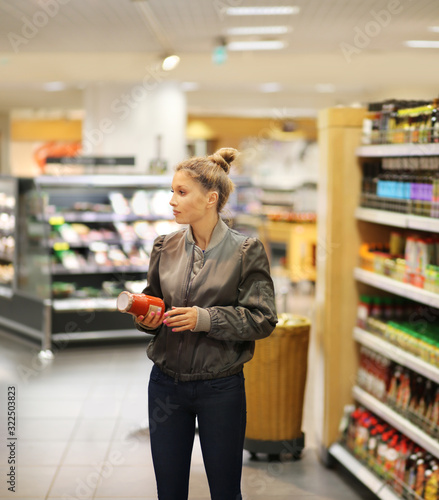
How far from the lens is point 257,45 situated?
887 cm

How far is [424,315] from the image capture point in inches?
153

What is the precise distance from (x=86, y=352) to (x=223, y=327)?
5.10 meters

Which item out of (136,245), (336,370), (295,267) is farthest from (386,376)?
(295,267)

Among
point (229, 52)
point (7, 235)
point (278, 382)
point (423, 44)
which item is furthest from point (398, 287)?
point (229, 52)

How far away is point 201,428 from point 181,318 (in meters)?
0.45

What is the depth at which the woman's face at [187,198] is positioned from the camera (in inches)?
93.2

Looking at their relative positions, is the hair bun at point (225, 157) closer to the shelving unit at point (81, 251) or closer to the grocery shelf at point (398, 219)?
the grocery shelf at point (398, 219)

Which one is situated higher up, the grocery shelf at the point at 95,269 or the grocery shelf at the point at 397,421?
the grocery shelf at the point at 95,269

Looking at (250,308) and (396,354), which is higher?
(250,308)

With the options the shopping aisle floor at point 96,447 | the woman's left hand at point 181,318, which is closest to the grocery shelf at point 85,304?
the shopping aisle floor at point 96,447

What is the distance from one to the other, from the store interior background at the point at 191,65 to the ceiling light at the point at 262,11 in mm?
106

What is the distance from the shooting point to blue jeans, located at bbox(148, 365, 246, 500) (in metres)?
2.35

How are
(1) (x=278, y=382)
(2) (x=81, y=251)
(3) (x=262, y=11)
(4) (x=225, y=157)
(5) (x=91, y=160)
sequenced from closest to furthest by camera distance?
1. (4) (x=225, y=157)
2. (1) (x=278, y=382)
3. (3) (x=262, y=11)
4. (5) (x=91, y=160)
5. (2) (x=81, y=251)

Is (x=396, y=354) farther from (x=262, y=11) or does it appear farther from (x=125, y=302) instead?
(x=262, y=11)
